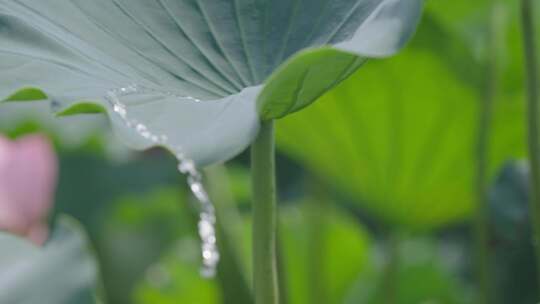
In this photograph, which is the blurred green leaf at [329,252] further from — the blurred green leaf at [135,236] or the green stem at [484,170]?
the green stem at [484,170]

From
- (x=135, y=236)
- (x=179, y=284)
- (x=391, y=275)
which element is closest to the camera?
(x=391, y=275)

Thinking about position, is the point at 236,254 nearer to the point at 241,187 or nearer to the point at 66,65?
the point at 66,65

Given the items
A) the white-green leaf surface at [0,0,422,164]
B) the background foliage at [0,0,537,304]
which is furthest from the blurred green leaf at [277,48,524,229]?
the white-green leaf surface at [0,0,422,164]

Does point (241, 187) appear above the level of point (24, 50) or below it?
below

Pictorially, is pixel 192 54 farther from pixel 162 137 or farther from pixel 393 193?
pixel 393 193

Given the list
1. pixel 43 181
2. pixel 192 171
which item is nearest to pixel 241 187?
pixel 43 181

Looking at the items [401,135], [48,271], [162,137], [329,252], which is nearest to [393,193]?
[401,135]
